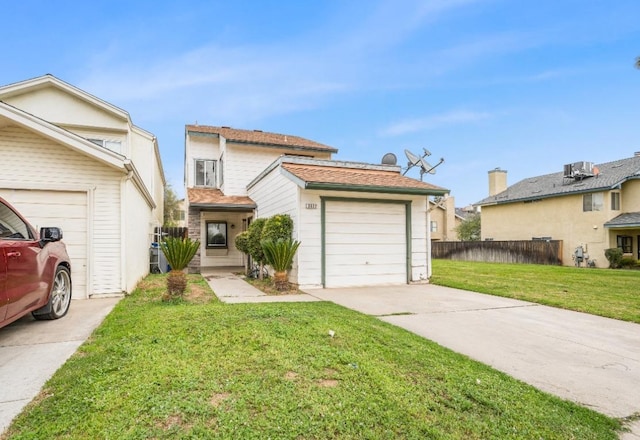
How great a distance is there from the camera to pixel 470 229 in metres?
37.9

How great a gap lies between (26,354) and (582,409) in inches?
221

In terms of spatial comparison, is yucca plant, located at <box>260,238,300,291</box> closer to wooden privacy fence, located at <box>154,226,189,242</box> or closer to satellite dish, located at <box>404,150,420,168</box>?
satellite dish, located at <box>404,150,420,168</box>

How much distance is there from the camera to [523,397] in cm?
298

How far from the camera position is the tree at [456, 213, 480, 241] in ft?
123

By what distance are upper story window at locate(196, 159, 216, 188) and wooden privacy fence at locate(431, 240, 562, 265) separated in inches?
739

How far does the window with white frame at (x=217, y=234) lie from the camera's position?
18.5 m

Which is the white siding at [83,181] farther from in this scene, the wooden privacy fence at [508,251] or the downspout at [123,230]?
the wooden privacy fence at [508,251]

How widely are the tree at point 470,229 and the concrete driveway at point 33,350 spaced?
122ft

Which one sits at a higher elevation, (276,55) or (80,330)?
(276,55)

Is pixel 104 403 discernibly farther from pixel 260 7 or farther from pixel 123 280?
pixel 260 7

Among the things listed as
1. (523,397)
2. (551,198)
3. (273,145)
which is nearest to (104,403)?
(523,397)

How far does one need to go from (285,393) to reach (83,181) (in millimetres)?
7168

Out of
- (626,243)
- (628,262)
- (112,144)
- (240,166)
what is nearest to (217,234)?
(240,166)

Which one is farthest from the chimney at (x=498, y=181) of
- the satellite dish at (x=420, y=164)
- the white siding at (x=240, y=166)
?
the white siding at (x=240, y=166)
